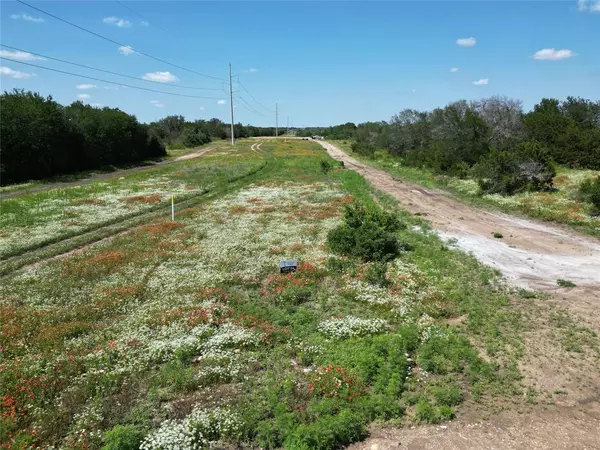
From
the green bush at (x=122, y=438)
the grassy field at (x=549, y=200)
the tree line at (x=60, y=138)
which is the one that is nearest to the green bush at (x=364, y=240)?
the grassy field at (x=549, y=200)

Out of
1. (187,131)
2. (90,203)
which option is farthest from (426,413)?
(187,131)

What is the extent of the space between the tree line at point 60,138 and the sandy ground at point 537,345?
1910 inches

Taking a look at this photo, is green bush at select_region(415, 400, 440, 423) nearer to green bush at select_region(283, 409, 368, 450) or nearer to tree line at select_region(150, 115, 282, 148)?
green bush at select_region(283, 409, 368, 450)

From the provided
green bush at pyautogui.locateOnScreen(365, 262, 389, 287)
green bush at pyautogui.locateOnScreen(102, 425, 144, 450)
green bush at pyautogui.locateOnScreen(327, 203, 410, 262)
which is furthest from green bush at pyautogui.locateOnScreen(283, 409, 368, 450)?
green bush at pyautogui.locateOnScreen(327, 203, 410, 262)

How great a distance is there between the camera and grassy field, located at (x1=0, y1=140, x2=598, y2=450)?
10.5 metres

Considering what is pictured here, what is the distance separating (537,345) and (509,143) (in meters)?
45.4

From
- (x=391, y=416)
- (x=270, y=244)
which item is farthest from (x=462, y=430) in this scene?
(x=270, y=244)

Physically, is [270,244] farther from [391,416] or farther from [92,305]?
[391,416]

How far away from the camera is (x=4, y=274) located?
21469mm

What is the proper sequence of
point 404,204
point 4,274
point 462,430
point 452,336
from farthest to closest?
point 404,204, point 4,274, point 452,336, point 462,430

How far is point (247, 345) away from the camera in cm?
1419

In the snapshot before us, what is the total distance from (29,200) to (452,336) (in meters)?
40.3

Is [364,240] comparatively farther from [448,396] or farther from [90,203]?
[90,203]

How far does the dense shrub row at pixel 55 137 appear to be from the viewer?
5047 centimetres
